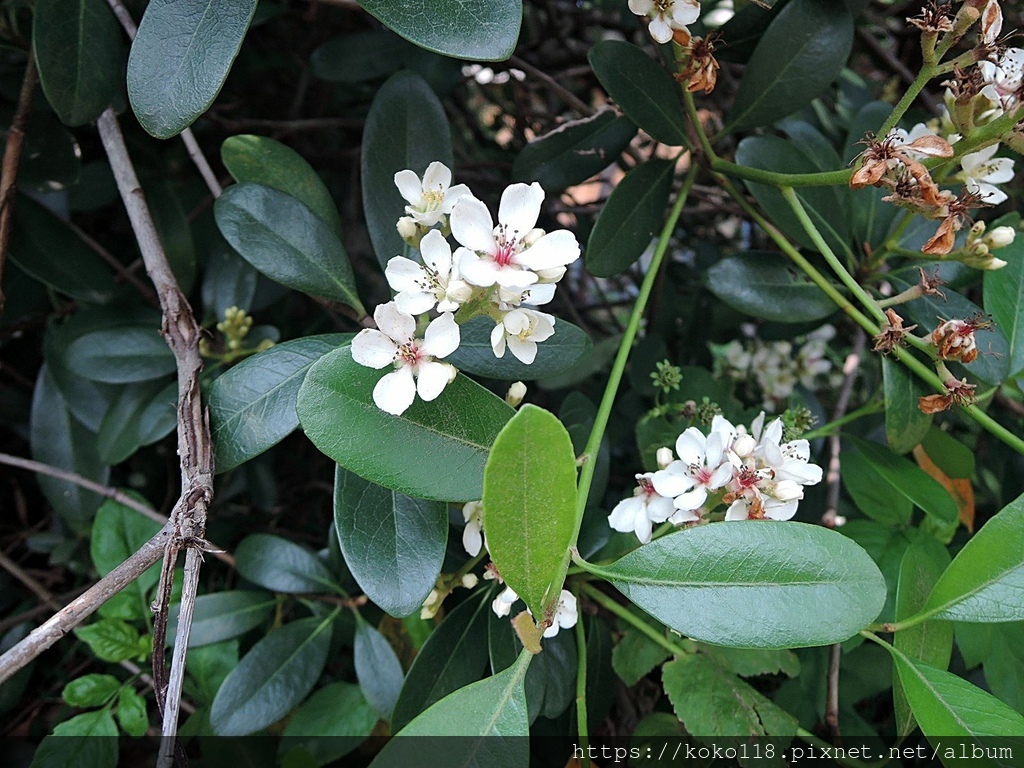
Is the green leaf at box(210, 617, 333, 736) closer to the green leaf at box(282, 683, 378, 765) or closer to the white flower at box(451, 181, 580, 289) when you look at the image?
the green leaf at box(282, 683, 378, 765)

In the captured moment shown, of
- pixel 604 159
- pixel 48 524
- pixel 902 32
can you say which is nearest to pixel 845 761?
pixel 604 159

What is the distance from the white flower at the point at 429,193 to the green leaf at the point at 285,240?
157 mm

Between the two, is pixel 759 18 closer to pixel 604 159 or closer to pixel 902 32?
pixel 604 159

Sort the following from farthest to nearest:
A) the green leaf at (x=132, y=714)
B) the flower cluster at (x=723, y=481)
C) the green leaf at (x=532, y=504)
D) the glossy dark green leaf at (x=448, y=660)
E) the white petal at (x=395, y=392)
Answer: the green leaf at (x=132, y=714)
the glossy dark green leaf at (x=448, y=660)
the flower cluster at (x=723, y=481)
the white petal at (x=395, y=392)
the green leaf at (x=532, y=504)

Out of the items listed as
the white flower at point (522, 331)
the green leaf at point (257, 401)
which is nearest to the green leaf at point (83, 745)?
the green leaf at point (257, 401)

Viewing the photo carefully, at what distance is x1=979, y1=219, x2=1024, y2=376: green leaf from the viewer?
97 cm

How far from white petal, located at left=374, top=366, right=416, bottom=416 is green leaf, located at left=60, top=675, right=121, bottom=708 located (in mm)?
731

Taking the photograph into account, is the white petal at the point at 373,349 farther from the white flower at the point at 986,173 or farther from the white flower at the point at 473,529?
the white flower at the point at 986,173

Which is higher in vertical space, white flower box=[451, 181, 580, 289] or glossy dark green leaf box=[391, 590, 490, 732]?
white flower box=[451, 181, 580, 289]

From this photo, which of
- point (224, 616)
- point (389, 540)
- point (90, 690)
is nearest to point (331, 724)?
point (224, 616)

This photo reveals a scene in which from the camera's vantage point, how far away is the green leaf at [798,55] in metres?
0.98

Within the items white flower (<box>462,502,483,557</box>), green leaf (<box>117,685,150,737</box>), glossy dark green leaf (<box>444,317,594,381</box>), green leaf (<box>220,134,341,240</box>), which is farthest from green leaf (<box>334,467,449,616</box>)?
green leaf (<box>117,685,150,737</box>)

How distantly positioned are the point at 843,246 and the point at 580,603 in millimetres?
678

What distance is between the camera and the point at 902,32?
5.66 ft
